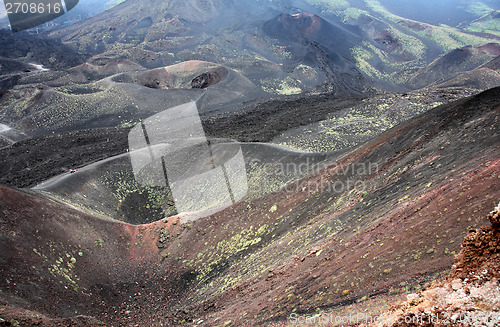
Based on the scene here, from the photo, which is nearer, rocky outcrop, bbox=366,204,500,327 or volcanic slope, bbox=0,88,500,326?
rocky outcrop, bbox=366,204,500,327

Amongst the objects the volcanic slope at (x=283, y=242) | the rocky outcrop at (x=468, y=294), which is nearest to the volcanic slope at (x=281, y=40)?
the volcanic slope at (x=283, y=242)

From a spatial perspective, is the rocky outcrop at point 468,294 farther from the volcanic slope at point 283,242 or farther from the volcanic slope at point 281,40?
the volcanic slope at point 281,40

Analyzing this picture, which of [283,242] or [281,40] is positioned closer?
[283,242]

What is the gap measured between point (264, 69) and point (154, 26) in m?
54.5

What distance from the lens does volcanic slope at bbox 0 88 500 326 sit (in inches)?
307

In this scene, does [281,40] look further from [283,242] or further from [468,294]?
[468,294]

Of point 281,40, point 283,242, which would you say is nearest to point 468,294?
point 283,242

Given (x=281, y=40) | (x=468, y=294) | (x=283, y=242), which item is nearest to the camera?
(x=468, y=294)

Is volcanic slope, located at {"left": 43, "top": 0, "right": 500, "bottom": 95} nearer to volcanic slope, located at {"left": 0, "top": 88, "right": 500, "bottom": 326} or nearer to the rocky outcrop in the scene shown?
Answer: volcanic slope, located at {"left": 0, "top": 88, "right": 500, "bottom": 326}

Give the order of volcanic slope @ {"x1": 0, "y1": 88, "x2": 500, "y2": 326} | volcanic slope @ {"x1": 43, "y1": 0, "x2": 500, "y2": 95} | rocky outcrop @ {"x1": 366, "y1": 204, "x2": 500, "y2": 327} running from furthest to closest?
volcanic slope @ {"x1": 43, "y1": 0, "x2": 500, "y2": 95}, volcanic slope @ {"x1": 0, "y1": 88, "x2": 500, "y2": 326}, rocky outcrop @ {"x1": 366, "y1": 204, "x2": 500, "y2": 327}

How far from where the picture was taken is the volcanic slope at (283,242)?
25.6ft

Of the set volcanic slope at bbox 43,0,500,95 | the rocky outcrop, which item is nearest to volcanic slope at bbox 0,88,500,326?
the rocky outcrop

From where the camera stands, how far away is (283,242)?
500 inches

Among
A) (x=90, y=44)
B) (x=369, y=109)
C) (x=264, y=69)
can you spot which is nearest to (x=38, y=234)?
(x=369, y=109)
